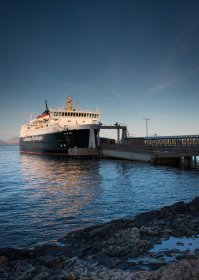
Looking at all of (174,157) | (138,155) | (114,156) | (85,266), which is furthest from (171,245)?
(114,156)

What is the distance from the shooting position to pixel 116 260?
24.5ft

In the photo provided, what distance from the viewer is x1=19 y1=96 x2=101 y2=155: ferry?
53.6 m

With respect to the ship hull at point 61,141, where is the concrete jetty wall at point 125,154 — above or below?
below

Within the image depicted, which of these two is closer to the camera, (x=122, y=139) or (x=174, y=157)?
(x=174, y=157)

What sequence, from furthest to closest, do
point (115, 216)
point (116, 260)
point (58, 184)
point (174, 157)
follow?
point (174, 157)
point (58, 184)
point (115, 216)
point (116, 260)

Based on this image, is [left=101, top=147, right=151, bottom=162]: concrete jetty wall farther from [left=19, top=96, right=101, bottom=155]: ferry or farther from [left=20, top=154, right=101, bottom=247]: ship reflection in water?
[left=20, top=154, right=101, bottom=247]: ship reflection in water

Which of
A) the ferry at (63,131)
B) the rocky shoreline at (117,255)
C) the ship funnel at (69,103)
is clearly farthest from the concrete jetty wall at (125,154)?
the rocky shoreline at (117,255)

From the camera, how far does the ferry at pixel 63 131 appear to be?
176 feet

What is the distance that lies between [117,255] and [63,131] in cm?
4699

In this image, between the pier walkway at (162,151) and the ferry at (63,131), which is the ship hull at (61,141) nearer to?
the ferry at (63,131)

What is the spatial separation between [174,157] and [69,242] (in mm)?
30395

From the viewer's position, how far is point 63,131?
5394cm

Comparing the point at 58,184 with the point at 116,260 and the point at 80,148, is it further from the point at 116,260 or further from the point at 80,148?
the point at 80,148

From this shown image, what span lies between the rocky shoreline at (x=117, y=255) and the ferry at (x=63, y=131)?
4266 centimetres
